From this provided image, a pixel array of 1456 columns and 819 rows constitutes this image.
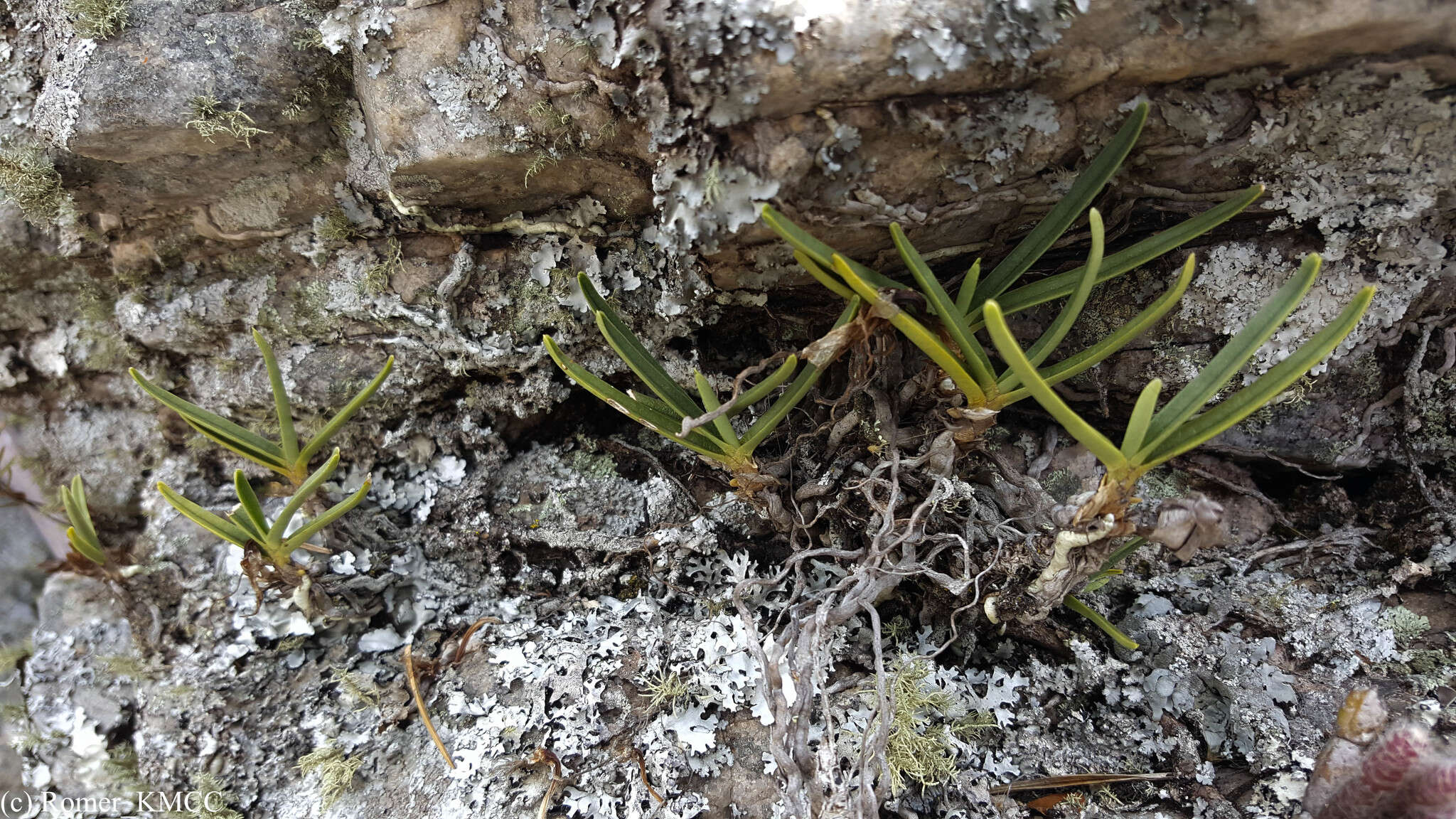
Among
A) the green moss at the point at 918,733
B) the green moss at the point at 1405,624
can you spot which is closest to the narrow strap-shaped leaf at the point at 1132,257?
the green moss at the point at 918,733

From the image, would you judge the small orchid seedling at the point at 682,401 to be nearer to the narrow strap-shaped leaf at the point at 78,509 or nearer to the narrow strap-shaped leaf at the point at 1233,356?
the narrow strap-shaped leaf at the point at 1233,356

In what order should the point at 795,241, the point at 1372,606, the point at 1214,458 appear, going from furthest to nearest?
the point at 1214,458
the point at 1372,606
the point at 795,241

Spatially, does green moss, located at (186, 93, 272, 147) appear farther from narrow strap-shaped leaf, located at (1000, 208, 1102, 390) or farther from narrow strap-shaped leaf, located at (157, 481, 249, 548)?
narrow strap-shaped leaf, located at (1000, 208, 1102, 390)

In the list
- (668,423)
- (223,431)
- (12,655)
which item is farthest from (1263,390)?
(12,655)

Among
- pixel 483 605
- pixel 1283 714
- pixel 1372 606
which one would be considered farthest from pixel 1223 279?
pixel 483 605

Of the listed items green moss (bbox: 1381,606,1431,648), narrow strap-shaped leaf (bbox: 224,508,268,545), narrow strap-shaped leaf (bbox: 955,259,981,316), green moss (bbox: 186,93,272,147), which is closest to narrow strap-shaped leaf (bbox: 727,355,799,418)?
narrow strap-shaped leaf (bbox: 955,259,981,316)

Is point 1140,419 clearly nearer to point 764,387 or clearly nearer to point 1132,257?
point 1132,257

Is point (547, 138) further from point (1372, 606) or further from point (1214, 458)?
point (1372, 606)
